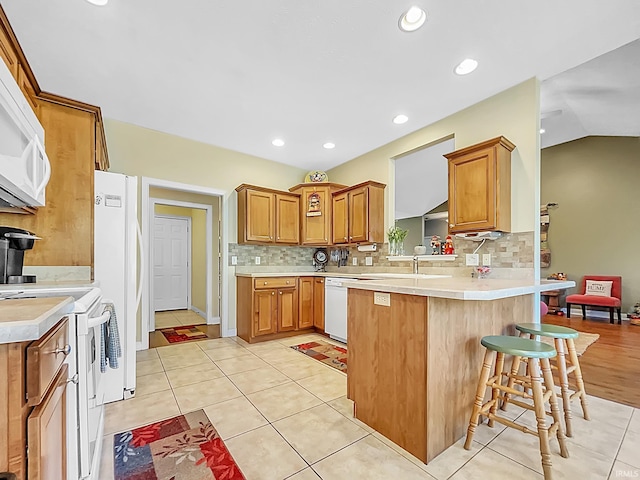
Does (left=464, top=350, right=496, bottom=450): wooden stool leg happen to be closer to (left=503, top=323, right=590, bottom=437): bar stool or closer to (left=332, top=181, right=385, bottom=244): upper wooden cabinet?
(left=503, top=323, right=590, bottom=437): bar stool

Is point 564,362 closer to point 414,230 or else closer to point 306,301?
point 306,301

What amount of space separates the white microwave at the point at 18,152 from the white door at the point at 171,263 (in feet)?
14.4

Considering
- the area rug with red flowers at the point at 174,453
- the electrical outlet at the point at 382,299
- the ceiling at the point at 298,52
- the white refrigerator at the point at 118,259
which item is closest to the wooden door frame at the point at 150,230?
the ceiling at the point at 298,52

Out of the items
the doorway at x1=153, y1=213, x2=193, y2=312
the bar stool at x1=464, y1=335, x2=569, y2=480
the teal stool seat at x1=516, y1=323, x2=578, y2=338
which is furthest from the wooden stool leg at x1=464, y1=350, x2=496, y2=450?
the doorway at x1=153, y1=213, x2=193, y2=312

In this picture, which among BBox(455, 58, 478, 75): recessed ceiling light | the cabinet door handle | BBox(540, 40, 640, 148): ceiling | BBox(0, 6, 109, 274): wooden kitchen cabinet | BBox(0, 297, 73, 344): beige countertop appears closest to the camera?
BBox(0, 297, 73, 344): beige countertop

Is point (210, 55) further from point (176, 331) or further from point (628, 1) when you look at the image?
point (176, 331)

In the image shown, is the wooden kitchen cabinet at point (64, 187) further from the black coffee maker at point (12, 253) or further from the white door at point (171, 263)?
the white door at point (171, 263)

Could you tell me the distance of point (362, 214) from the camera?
13.3 ft

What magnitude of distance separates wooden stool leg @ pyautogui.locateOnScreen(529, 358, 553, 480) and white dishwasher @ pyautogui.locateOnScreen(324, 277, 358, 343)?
2255 millimetres

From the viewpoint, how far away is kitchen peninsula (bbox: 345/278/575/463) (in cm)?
158

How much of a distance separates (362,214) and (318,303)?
142cm

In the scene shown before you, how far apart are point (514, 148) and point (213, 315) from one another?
4.86 meters

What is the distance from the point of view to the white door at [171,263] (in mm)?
6023

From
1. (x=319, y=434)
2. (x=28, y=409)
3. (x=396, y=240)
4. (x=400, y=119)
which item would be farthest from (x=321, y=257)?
(x=28, y=409)
